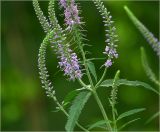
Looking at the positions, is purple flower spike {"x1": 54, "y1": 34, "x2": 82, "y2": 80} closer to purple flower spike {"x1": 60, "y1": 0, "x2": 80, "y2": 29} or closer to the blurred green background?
purple flower spike {"x1": 60, "y1": 0, "x2": 80, "y2": 29}

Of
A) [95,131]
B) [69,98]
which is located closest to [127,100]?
[95,131]

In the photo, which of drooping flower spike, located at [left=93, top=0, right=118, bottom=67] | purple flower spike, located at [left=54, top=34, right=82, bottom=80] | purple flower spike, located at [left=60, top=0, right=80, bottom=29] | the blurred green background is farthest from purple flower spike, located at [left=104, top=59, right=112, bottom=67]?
the blurred green background

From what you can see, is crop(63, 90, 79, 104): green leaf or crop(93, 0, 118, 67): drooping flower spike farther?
crop(63, 90, 79, 104): green leaf

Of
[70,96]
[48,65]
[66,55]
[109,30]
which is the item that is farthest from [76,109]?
[48,65]

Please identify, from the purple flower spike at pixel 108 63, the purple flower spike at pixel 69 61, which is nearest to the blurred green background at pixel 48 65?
the purple flower spike at pixel 108 63

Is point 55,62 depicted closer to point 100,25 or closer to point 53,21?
point 100,25
